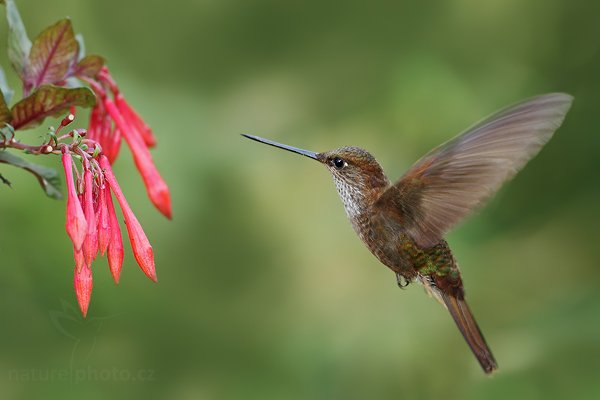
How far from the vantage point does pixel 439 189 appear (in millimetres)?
1483

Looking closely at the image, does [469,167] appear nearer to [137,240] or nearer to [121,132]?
[137,240]

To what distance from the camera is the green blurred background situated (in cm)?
268

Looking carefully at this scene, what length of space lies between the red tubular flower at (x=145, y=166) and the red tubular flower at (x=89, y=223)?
0.25 m

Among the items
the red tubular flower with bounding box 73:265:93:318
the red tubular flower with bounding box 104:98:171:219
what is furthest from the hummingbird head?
the red tubular flower with bounding box 73:265:93:318

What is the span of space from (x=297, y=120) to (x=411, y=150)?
476 millimetres

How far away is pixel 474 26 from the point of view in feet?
10.9

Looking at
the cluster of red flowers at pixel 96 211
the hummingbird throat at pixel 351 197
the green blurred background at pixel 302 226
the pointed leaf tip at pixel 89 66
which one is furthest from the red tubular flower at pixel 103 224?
the green blurred background at pixel 302 226

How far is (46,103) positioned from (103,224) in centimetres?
21

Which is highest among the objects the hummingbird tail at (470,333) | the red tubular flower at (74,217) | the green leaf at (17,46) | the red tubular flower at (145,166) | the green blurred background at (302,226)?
the green leaf at (17,46)

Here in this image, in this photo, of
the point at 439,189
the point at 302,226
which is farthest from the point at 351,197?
the point at 302,226

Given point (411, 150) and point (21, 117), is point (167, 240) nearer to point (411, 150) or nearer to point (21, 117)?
point (411, 150)

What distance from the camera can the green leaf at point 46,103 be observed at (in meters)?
1.26

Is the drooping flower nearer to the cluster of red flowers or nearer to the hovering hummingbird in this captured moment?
the cluster of red flowers

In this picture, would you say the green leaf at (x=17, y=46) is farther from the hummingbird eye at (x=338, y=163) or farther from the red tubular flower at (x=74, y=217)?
the hummingbird eye at (x=338, y=163)
